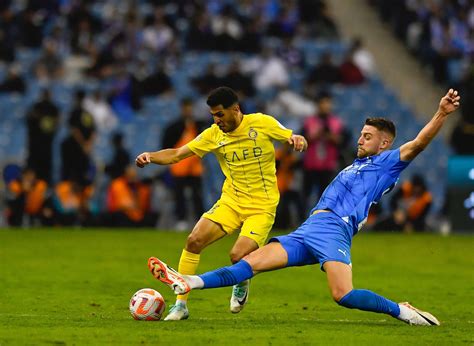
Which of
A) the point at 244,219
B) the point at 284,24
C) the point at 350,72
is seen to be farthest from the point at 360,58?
the point at 244,219

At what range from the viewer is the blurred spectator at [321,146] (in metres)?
23.0

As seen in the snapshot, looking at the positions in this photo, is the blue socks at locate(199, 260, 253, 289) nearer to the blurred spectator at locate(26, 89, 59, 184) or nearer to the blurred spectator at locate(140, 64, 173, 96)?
the blurred spectator at locate(26, 89, 59, 184)

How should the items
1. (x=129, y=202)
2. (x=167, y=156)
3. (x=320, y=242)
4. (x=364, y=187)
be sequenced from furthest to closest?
1. (x=129, y=202)
2. (x=167, y=156)
3. (x=364, y=187)
4. (x=320, y=242)

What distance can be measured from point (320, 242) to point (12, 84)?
665 inches

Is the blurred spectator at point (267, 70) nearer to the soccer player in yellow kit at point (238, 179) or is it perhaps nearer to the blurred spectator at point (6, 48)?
the blurred spectator at point (6, 48)

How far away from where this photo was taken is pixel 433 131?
34.1ft

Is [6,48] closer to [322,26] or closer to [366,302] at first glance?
[322,26]

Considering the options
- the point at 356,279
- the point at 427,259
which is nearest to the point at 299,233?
the point at 356,279

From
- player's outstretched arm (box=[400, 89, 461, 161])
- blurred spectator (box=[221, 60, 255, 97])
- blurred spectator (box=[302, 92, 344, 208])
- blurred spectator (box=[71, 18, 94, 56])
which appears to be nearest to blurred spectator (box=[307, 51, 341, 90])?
blurred spectator (box=[221, 60, 255, 97])

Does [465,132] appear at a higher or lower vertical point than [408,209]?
higher

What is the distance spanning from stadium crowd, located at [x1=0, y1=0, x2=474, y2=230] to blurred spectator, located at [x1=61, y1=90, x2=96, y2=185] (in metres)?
0.02

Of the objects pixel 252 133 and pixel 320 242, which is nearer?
pixel 320 242

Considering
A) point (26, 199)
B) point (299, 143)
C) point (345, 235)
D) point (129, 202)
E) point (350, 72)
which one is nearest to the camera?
point (345, 235)

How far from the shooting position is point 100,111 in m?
25.8
